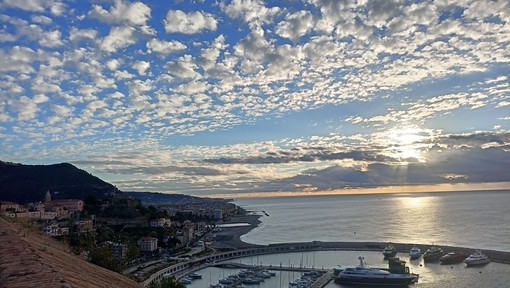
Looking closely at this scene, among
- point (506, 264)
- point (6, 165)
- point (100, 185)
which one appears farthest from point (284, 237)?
point (6, 165)

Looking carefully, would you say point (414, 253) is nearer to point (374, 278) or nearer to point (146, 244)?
point (374, 278)

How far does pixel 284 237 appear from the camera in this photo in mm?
105062

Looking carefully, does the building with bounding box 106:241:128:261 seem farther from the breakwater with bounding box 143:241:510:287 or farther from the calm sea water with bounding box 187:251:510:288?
the calm sea water with bounding box 187:251:510:288

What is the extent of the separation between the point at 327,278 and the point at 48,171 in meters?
119

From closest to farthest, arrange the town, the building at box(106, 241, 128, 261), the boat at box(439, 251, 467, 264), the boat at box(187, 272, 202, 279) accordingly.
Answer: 1. the boat at box(187, 272, 202, 279)
2. the building at box(106, 241, 128, 261)
3. the town
4. the boat at box(439, 251, 467, 264)

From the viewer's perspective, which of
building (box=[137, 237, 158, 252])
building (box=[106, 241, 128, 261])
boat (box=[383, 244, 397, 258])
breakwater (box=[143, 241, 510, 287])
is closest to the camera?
building (box=[106, 241, 128, 261])

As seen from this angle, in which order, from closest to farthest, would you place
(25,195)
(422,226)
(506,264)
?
(506,264)
(422,226)
(25,195)

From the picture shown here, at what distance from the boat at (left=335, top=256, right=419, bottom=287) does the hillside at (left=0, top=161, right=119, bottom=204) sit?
86816 millimetres

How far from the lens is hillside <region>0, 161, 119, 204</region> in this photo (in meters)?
130

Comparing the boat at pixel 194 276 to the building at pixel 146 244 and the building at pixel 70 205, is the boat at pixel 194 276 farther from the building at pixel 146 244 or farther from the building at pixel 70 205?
the building at pixel 70 205

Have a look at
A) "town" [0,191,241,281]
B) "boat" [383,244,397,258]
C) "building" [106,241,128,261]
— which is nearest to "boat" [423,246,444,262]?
"boat" [383,244,397,258]

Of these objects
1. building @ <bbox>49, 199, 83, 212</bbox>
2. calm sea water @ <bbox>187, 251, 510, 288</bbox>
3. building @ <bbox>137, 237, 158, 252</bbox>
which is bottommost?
calm sea water @ <bbox>187, 251, 510, 288</bbox>

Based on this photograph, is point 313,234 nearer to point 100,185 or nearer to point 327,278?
point 327,278

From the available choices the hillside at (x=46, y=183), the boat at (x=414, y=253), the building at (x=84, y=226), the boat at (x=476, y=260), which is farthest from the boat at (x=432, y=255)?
the hillside at (x=46, y=183)
